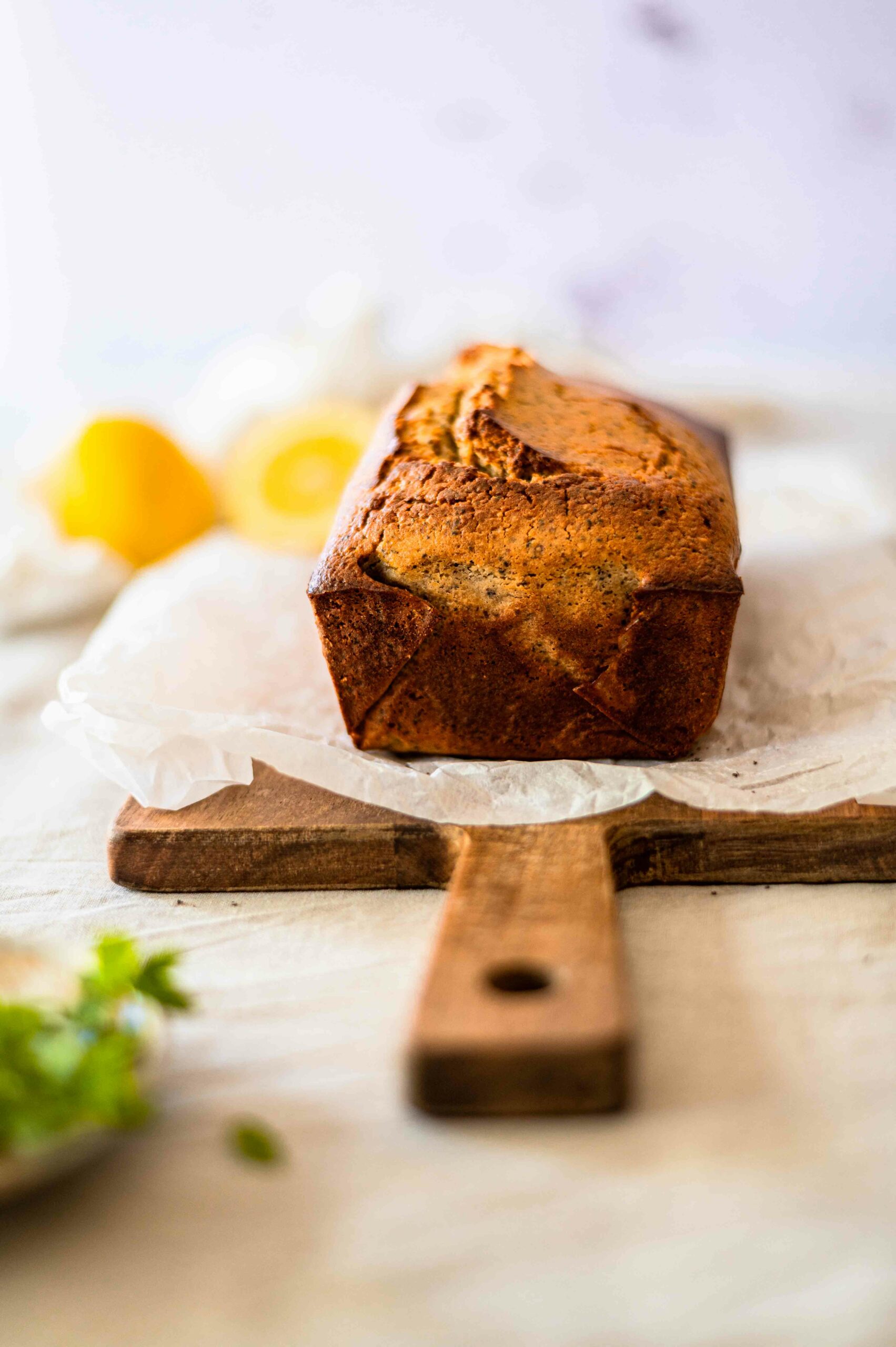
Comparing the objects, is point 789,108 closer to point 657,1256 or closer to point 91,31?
point 91,31

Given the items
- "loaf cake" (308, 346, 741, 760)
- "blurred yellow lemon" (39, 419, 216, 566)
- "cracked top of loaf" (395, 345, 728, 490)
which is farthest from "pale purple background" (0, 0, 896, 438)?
"loaf cake" (308, 346, 741, 760)

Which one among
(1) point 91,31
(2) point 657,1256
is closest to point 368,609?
(2) point 657,1256

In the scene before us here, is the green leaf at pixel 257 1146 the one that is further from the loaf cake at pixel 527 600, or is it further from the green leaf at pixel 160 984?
the loaf cake at pixel 527 600

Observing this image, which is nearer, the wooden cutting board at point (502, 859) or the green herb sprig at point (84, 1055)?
the green herb sprig at point (84, 1055)

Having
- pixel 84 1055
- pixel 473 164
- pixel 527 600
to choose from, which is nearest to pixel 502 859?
pixel 527 600

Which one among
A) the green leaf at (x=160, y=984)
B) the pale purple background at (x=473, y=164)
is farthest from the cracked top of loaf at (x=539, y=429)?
the pale purple background at (x=473, y=164)

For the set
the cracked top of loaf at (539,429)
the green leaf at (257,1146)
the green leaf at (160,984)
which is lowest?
the green leaf at (257,1146)

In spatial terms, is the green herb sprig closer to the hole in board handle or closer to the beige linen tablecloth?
the beige linen tablecloth
